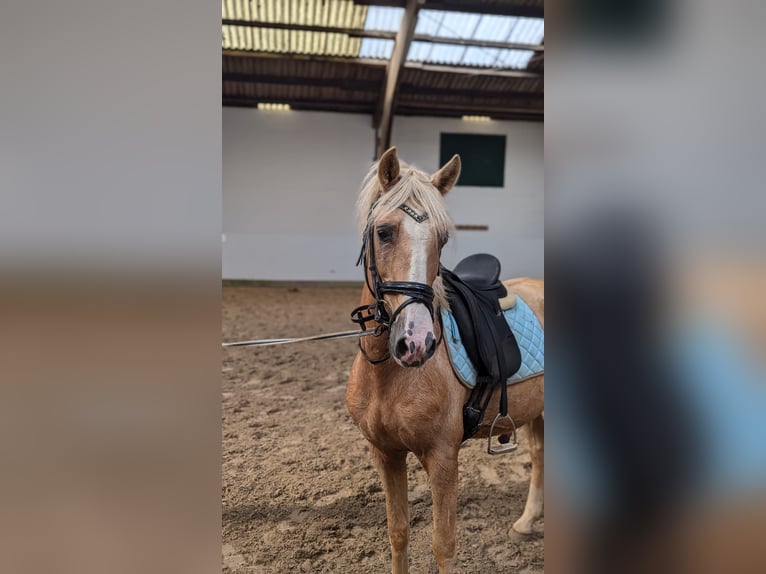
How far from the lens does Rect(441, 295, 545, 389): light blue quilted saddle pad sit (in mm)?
1449

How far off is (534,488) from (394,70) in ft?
25.1

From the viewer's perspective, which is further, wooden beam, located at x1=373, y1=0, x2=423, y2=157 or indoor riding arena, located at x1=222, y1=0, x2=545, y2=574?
wooden beam, located at x1=373, y1=0, x2=423, y2=157

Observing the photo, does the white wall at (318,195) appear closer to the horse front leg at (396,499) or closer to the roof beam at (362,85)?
the roof beam at (362,85)

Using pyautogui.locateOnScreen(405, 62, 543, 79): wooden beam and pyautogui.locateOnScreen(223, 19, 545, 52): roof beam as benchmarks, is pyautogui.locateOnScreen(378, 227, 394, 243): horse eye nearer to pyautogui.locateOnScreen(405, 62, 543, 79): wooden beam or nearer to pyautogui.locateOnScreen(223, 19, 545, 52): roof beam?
pyautogui.locateOnScreen(223, 19, 545, 52): roof beam

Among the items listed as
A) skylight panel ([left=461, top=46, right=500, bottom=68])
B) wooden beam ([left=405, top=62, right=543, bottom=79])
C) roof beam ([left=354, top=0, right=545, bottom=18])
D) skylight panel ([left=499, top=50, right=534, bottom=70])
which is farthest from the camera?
wooden beam ([left=405, top=62, right=543, bottom=79])

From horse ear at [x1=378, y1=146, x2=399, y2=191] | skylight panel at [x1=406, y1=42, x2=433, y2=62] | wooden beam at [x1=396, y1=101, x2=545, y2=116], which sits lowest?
horse ear at [x1=378, y1=146, x2=399, y2=191]

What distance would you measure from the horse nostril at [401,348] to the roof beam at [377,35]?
294 inches

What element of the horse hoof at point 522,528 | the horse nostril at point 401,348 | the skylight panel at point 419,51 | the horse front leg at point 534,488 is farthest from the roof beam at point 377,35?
the horse nostril at point 401,348

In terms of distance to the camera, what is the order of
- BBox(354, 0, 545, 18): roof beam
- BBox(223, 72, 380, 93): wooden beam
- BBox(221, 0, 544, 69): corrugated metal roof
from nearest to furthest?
BBox(354, 0, 545, 18): roof beam < BBox(221, 0, 544, 69): corrugated metal roof < BBox(223, 72, 380, 93): wooden beam

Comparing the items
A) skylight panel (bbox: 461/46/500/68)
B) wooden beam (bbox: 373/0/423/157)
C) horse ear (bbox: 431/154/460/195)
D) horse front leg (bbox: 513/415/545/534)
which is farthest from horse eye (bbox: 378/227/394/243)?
skylight panel (bbox: 461/46/500/68)

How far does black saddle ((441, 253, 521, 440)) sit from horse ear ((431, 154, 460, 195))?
1.14ft

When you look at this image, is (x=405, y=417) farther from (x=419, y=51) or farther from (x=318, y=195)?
(x=318, y=195)
